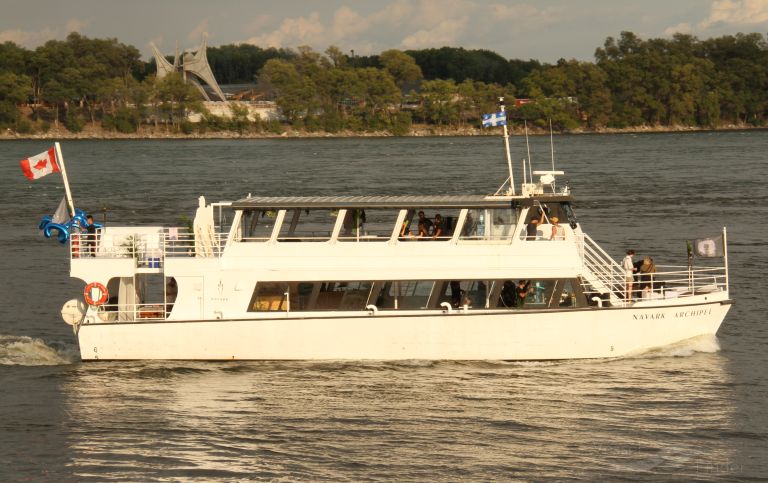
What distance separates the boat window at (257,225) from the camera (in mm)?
27688

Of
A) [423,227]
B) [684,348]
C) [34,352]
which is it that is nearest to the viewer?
[423,227]

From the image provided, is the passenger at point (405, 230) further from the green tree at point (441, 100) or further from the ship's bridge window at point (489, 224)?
the green tree at point (441, 100)

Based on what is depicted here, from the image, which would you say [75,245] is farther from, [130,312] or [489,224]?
[489,224]

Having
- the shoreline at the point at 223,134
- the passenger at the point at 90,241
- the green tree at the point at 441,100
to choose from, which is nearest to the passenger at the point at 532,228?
the passenger at the point at 90,241

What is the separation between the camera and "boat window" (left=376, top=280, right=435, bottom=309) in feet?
89.7

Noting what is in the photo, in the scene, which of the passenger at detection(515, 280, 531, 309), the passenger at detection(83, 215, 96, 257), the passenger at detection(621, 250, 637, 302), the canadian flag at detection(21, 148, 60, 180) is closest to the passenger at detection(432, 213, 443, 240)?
the passenger at detection(515, 280, 531, 309)

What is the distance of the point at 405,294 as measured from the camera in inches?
1083

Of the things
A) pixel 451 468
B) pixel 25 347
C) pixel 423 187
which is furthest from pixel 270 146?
pixel 451 468

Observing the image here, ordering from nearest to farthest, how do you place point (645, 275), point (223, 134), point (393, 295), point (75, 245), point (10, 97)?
1. point (393, 295)
2. point (75, 245)
3. point (645, 275)
4. point (10, 97)
5. point (223, 134)

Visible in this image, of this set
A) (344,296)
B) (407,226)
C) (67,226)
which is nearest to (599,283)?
(407,226)

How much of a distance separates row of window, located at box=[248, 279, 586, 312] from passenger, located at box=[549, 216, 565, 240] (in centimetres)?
99

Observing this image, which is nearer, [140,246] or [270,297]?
[270,297]

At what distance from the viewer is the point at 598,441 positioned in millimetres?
22891

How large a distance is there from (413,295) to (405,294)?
0.19 m
